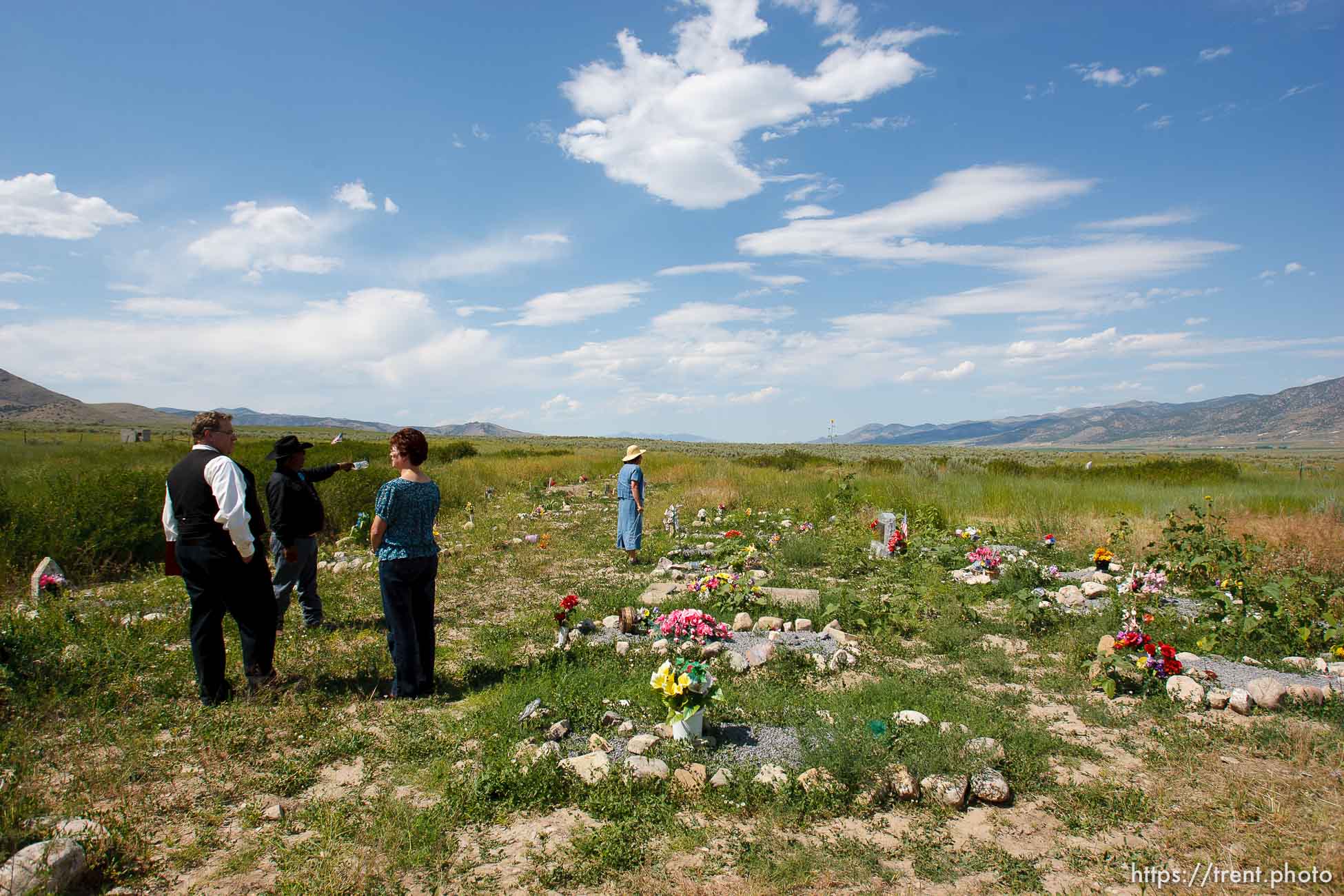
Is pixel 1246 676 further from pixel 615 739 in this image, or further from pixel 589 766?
pixel 589 766

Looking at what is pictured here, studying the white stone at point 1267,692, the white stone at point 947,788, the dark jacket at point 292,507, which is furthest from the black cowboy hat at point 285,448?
the white stone at point 1267,692

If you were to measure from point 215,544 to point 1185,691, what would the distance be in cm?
700

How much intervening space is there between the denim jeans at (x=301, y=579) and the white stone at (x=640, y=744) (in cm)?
403

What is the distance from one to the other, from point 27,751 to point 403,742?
6.76ft

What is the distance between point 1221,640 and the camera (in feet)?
20.2

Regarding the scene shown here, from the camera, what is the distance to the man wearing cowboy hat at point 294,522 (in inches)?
249

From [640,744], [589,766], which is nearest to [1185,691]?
[640,744]

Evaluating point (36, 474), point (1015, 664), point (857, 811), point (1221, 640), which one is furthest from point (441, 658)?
point (36, 474)

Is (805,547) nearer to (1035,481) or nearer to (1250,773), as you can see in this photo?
(1250,773)

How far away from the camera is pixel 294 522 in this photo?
640cm

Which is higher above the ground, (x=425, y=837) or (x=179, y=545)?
(x=179, y=545)

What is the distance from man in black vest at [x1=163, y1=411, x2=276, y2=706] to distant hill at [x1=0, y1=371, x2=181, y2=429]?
98.7m

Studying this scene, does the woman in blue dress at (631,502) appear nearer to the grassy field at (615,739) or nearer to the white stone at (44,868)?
the grassy field at (615,739)

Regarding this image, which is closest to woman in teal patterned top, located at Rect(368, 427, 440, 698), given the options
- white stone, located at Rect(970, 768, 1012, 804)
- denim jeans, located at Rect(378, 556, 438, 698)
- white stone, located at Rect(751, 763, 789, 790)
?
denim jeans, located at Rect(378, 556, 438, 698)
